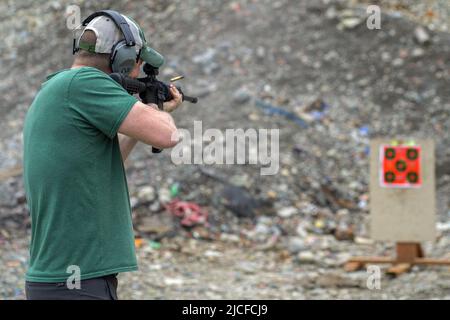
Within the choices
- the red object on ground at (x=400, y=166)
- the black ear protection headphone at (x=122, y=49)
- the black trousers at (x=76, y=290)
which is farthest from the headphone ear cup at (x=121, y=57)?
→ the red object on ground at (x=400, y=166)

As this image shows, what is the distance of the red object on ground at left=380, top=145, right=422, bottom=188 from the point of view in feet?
26.9

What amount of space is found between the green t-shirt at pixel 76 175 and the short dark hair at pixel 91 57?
150 mm

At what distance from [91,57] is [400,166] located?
5.64m

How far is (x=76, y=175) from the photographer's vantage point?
2.90 m

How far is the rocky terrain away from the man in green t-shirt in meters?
3.83

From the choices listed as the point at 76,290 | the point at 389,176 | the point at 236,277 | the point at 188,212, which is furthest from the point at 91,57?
the point at 188,212

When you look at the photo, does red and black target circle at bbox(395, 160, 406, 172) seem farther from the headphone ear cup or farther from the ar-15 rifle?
the headphone ear cup

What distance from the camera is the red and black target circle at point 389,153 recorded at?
830 centimetres

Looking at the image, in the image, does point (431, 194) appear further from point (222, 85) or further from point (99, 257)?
point (99, 257)

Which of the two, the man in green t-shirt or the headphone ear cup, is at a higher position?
the headphone ear cup

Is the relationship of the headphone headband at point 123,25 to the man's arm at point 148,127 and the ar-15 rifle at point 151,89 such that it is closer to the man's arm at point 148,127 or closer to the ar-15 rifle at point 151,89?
the ar-15 rifle at point 151,89

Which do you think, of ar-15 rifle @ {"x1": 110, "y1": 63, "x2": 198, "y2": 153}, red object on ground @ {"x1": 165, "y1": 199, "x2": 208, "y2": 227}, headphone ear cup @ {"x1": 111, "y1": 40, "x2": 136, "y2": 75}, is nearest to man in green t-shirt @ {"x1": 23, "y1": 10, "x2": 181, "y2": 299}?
headphone ear cup @ {"x1": 111, "y1": 40, "x2": 136, "y2": 75}
